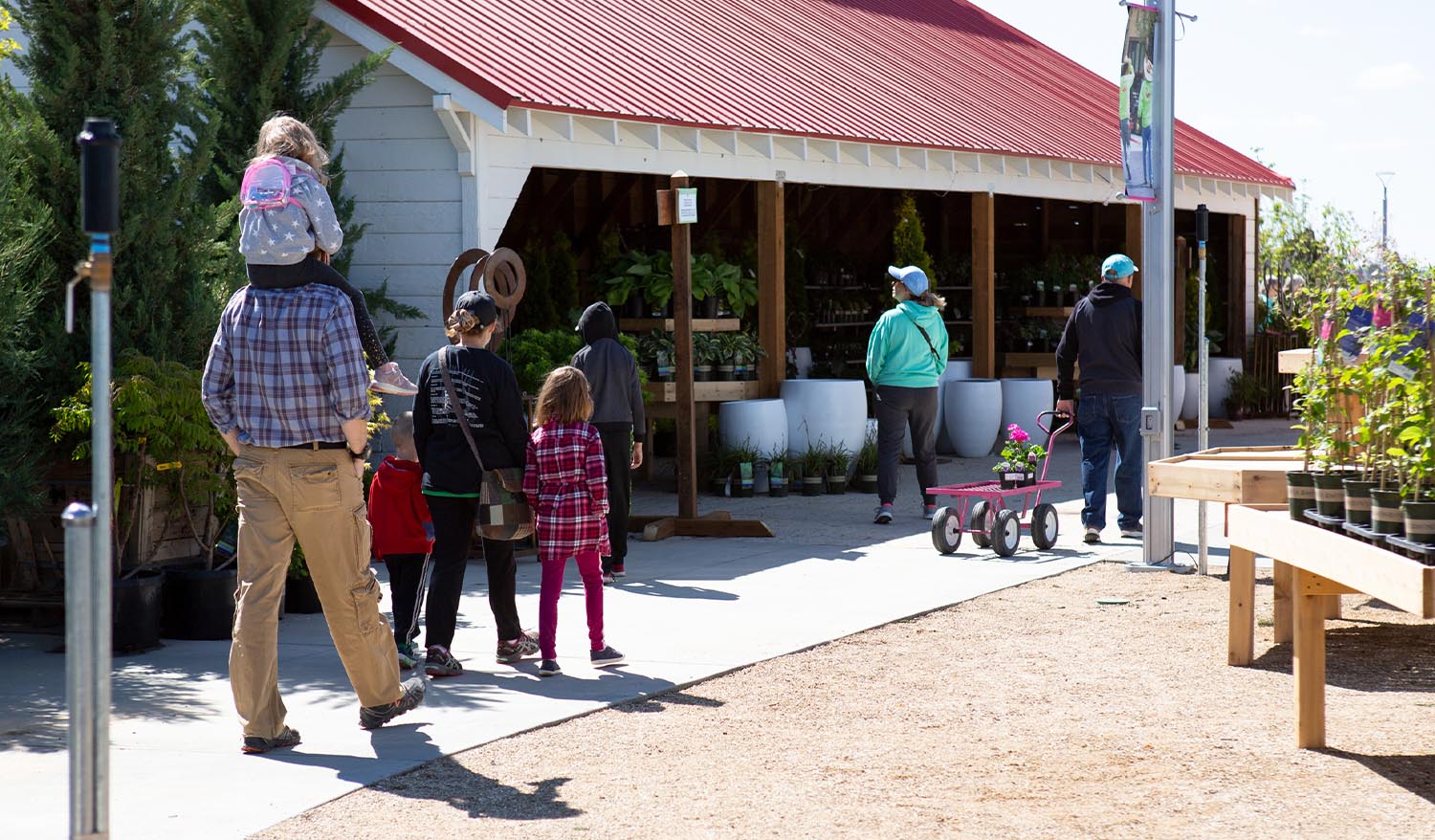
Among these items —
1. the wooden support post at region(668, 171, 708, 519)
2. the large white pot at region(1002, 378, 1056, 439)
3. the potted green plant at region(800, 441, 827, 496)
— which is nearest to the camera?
the wooden support post at region(668, 171, 708, 519)

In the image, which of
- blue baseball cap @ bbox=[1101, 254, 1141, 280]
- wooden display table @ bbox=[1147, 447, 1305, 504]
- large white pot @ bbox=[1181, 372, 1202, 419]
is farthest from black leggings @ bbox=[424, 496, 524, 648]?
large white pot @ bbox=[1181, 372, 1202, 419]

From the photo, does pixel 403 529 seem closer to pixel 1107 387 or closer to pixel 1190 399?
pixel 1107 387

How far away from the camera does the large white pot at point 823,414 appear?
576 inches

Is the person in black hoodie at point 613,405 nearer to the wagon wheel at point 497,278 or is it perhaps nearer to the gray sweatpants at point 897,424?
the wagon wheel at point 497,278

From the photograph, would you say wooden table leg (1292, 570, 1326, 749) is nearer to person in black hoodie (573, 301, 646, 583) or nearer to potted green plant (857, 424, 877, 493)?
person in black hoodie (573, 301, 646, 583)

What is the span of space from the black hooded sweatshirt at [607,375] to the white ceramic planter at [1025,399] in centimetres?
901

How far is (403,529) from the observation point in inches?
273

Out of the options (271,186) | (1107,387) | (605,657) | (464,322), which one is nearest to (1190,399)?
(1107,387)

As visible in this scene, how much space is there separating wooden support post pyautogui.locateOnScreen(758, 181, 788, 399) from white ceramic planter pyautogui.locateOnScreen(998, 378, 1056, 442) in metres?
3.83

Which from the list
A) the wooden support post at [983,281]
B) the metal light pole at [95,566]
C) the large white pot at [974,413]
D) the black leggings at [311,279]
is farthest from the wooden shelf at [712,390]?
the metal light pole at [95,566]

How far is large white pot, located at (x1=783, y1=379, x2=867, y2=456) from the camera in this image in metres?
14.6

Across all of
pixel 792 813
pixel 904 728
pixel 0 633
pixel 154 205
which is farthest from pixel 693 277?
pixel 792 813

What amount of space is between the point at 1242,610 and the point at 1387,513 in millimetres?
2335

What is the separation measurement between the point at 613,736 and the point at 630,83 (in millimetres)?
8780
